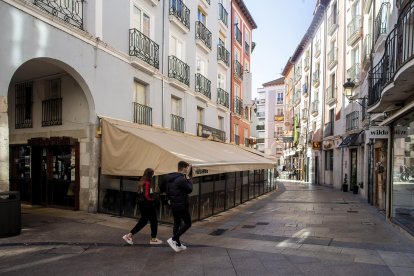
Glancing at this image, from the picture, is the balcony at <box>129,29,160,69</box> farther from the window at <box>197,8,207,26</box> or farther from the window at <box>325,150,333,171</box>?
the window at <box>325,150,333,171</box>

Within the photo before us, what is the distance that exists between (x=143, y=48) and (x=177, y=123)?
4.17 metres

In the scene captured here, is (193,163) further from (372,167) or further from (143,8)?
(372,167)

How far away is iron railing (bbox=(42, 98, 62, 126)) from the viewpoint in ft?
39.7

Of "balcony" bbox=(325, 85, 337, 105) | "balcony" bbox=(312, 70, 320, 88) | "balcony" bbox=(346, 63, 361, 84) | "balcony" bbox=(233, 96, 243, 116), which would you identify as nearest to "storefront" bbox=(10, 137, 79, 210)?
"balcony" bbox=(233, 96, 243, 116)

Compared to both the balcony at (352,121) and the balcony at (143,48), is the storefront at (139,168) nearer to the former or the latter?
the balcony at (143,48)

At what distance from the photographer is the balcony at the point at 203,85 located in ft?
62.1

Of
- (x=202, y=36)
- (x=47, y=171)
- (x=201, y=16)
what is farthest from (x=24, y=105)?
(x=201, y=16)

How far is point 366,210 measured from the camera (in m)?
13.7

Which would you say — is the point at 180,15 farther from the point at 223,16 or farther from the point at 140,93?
the point at 223,16

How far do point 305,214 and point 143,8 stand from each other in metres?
9.74

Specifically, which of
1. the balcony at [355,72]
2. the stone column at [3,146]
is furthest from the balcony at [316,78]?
the stone column at [3,146]

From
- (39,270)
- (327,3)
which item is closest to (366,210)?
(39,270)

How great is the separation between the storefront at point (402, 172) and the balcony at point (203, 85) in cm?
1045

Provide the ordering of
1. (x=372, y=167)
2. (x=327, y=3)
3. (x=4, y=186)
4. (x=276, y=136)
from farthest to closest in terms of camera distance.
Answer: (x=276, y=136), (x=327, y=3), (x=372, y=167), (x=4, y=186)
